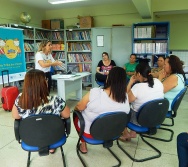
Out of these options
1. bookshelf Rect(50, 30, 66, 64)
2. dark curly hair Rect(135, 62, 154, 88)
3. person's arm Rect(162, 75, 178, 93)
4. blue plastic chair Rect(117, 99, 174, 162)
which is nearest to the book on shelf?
bookshelf Rect(50, 30, 66, 64)

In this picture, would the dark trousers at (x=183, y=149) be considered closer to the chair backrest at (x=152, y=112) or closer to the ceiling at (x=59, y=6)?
the chair backrest at (x=152, y=112)

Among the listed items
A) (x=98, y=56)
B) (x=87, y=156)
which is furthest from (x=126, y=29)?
(x=87, y=156)

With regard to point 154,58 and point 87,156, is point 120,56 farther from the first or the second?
point 87,156

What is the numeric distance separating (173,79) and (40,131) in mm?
1776

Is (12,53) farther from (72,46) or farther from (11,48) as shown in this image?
(72,46)

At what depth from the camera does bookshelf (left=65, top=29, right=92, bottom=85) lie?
5.89m

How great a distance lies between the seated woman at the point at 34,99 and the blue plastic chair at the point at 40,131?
114mm

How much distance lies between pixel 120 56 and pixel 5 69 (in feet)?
10.5

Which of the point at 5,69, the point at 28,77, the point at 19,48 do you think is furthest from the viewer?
the point at 19,48

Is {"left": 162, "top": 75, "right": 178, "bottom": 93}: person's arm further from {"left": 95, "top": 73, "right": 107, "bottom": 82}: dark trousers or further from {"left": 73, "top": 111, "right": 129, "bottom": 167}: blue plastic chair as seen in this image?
{"left": 95, "top": 73, "right": 107, "bottom": 82}: dark trousers

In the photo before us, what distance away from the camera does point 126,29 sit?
17.4 ft

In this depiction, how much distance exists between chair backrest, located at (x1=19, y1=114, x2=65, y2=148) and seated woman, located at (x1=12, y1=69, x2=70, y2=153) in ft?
0.43

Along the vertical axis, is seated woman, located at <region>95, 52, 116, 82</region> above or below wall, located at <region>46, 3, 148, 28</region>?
below

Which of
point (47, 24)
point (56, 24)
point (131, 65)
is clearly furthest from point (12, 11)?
point (131, 65)
